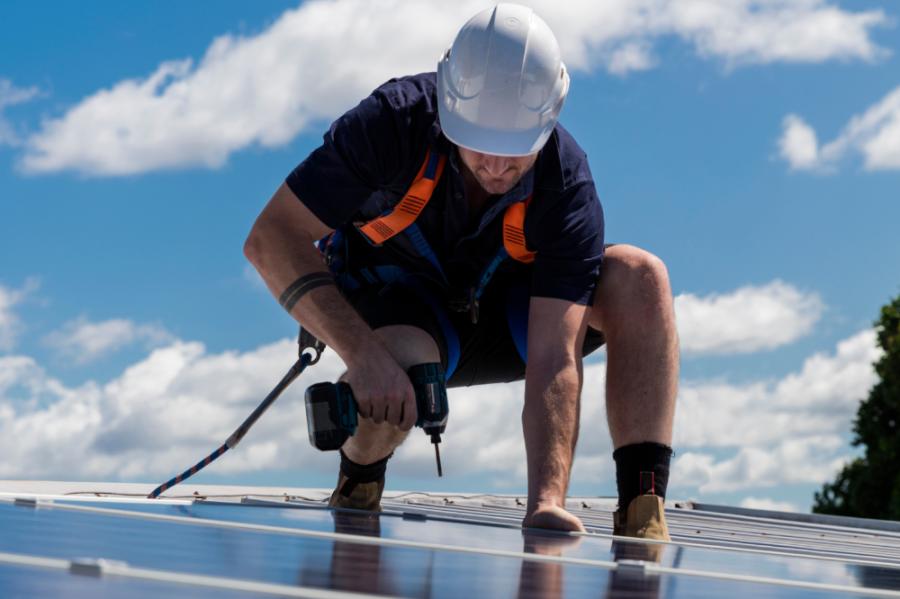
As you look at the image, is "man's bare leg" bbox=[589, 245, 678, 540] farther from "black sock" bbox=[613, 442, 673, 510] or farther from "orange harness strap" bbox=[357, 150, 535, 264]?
"orange harness strap" bbox=[357, 150, 535, 264]

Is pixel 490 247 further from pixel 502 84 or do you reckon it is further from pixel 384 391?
pixel 384 391

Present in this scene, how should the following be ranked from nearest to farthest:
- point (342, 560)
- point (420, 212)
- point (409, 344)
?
point (342, 560), point (409, 344), point (420, 212)

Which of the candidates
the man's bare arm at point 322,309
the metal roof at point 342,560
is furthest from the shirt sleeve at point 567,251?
the metal roof at point 342,560

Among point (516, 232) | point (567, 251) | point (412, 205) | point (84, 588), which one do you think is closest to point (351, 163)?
point (412, 205)

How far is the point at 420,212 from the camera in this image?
435 cm

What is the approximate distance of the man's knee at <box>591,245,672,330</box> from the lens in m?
4.09

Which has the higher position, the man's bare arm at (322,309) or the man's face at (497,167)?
the man's face at (497,167)

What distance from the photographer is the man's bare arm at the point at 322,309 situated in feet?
12.2

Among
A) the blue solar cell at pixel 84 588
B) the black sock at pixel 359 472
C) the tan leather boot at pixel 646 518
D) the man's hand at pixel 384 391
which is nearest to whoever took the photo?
the blue solar cell at pixel 84 588

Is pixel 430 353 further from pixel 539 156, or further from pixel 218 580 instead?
pixel 218 580

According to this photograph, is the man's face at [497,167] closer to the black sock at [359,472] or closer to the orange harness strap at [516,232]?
the orange harness strap at [516,232]

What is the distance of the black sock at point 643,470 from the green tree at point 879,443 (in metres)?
14.0

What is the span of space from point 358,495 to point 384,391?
2.89ft

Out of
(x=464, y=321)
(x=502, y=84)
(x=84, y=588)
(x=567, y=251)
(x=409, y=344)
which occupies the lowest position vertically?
(x=84, y=588)
